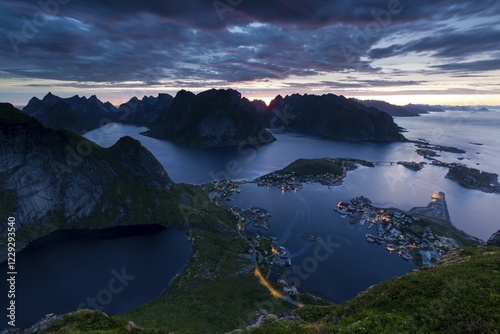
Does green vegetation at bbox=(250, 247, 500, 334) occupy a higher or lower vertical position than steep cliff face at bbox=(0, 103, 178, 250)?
higher

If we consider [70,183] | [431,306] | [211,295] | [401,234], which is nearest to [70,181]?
[70,183]

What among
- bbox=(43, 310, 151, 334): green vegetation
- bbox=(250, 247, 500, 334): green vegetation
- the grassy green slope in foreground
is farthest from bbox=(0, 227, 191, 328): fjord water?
bbox=(250, 247, 500, 334): green vegetation

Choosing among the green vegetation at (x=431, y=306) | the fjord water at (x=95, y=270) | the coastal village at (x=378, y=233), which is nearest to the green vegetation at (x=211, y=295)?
the coastal village at (x=378, y=233)

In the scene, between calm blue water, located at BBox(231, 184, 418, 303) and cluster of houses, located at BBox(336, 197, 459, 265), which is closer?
calm blue water, located at BBox(231, 184, 418, 303)

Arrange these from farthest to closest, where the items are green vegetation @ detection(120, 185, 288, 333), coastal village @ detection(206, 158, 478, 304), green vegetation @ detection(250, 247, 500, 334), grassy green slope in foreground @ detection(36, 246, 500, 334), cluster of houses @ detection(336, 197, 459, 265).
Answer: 1. cluster of houses @ detection(336, 197, 459, 265)
2. coastal village @ detection(206, 158, 478, 304)
3. green vegetation @ detection(120, 185, 288, 333)
4. grassy green slope in foreground @ detection(36, 246, 500, 334)
5. green vegetation @ detection(250, 247, 500, 334)

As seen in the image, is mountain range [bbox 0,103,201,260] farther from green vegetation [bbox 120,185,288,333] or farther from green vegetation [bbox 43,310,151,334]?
green vegetation [bbox 43,310,151,334]

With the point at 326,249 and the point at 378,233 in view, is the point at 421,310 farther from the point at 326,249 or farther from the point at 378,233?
the point at 378,233
